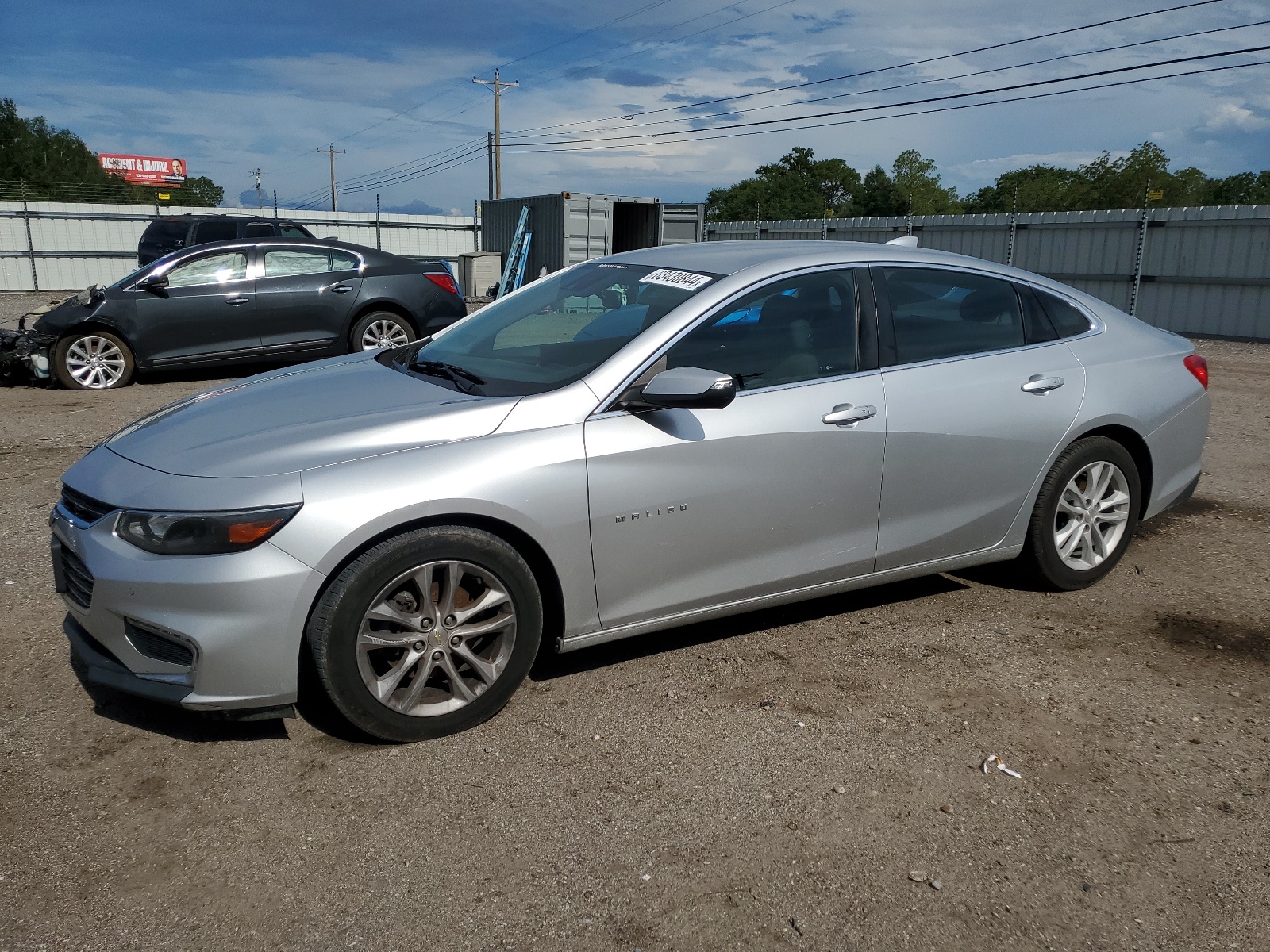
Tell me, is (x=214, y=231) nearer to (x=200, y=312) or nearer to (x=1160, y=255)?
(x=200, y=312)

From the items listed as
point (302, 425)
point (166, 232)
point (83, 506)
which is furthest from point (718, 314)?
→ point (166, 232)

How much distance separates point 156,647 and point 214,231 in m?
17.5

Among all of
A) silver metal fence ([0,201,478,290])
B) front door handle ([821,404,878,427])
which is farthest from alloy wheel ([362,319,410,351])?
silver metal fence ([0,201,478,290])

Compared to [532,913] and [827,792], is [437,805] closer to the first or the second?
[532,913]

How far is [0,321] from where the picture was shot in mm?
19281

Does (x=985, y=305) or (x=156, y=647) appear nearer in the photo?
(x=156, y=647)

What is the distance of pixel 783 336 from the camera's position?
394 centimetres

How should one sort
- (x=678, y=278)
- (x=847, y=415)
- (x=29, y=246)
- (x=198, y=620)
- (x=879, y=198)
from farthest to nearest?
(x=879, y=198), (x=29, y=246), (x=678, y=278), (x=847, y=415), (x=198, y=620)

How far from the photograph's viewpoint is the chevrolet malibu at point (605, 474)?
309 centimetres

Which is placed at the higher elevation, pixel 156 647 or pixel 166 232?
pixel 166 232

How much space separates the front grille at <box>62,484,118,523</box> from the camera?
323 cm

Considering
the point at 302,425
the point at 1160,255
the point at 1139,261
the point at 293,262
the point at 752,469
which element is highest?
the point at 1160,255

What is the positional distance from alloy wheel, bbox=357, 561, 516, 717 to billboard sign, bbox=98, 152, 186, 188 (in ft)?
338

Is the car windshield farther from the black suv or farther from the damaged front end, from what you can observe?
the black suv
